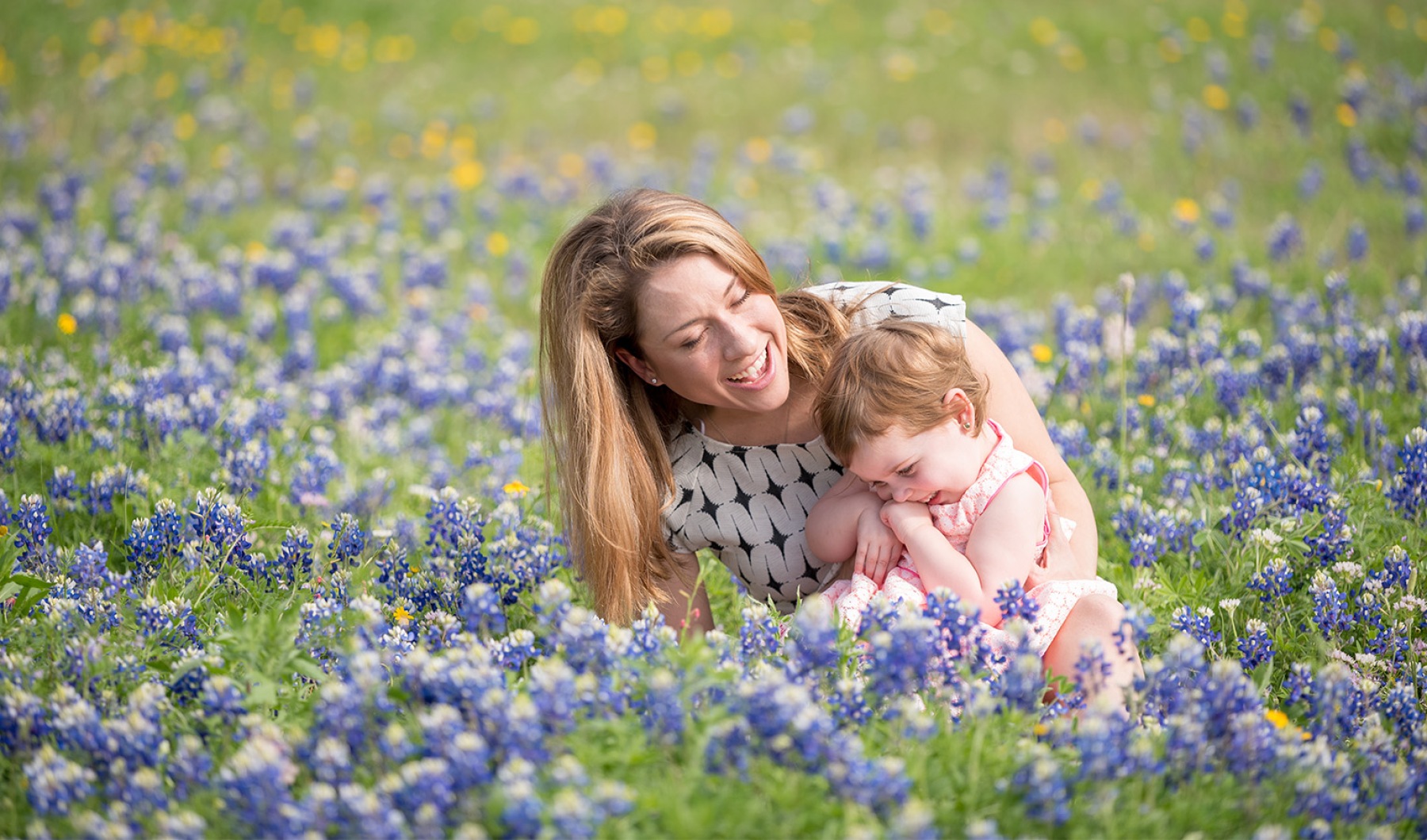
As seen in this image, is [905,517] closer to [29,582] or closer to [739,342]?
[739,342]

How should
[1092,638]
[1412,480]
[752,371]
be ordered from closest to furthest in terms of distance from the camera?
[1092,638]
[752,371]
[1412,480]

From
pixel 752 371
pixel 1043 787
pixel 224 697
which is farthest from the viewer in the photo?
pixel 752 371

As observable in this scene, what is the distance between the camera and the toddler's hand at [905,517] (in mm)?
3232

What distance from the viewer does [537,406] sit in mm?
5711

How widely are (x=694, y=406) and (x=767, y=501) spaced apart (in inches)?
15.7

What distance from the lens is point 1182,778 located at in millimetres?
2379

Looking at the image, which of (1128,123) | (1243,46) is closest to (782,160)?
(1128,123)

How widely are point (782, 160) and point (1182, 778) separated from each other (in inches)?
288

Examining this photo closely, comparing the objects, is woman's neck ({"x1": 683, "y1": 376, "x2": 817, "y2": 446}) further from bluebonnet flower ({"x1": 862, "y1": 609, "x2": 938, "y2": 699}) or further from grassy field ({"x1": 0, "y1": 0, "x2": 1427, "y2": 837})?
bluebonnet flower ({"x1": 862, "y1": 609, "x2": 938, "y2": 699})

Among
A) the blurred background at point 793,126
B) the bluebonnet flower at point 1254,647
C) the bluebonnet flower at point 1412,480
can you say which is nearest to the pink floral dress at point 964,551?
the bluebonnet flower at point 1254,647

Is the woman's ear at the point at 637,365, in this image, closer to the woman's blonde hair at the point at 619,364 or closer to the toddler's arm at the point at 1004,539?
the woman's blonde hair at the point at 619,364

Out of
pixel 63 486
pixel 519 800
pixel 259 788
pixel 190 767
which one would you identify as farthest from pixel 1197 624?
pixel 63 486

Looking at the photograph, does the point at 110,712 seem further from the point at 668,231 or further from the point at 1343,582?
the point at 1343,582

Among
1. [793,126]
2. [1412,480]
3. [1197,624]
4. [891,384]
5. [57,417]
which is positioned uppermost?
[793,126]
